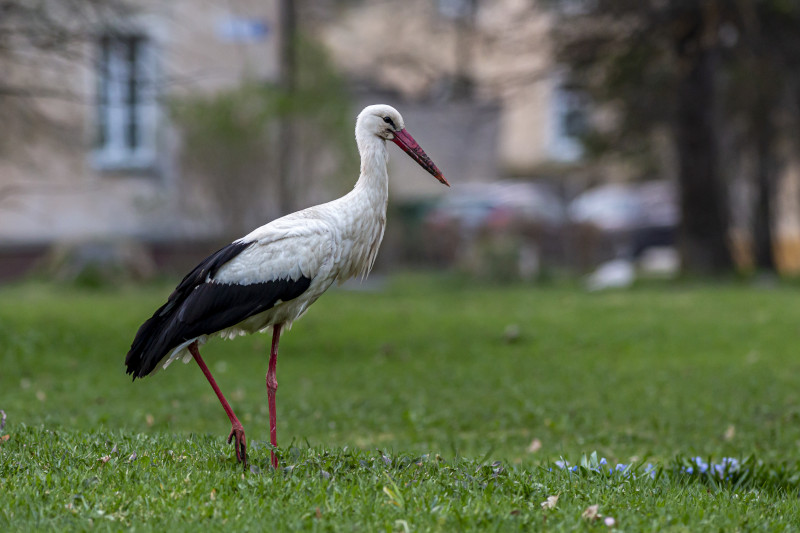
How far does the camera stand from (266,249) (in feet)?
18.4

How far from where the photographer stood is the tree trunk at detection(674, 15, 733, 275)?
728 inches

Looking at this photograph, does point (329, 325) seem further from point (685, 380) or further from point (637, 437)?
point (637, 437)

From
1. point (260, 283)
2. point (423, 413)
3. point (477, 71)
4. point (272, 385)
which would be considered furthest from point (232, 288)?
point (477, 71)

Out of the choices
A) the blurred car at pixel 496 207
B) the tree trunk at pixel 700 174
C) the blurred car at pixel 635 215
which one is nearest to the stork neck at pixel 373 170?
the tree trunk at pixel 700 174

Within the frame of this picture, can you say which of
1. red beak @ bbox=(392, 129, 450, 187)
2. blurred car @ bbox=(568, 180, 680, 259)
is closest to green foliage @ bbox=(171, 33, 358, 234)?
blurred car @ bbox=(568, 180, 680, 259)

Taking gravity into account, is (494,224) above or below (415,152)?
below

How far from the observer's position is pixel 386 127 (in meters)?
6.03

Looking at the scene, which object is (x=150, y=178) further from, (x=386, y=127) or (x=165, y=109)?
(x=386, y=127)

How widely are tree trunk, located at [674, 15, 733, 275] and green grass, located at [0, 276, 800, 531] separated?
1875 millimetres

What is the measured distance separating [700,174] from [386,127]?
1379cm

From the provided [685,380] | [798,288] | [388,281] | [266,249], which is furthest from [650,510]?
[388,281]

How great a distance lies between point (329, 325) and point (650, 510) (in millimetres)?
9283

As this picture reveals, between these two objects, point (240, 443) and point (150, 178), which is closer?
point (240, 443)

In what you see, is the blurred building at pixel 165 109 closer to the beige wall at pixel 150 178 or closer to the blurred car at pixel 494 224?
the beige wall at pixel 150 178
